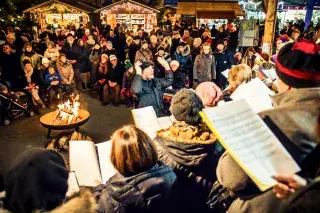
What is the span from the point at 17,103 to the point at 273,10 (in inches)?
279

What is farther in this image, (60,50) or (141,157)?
(60,50)

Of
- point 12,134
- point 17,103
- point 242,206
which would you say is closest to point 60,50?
point 17,103

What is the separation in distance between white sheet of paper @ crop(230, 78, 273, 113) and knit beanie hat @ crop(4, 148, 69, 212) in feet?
7.35

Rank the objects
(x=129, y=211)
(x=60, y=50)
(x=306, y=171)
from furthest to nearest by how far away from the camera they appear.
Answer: (x=60, y=50), (x=129, y=211), (x=306, y=171)

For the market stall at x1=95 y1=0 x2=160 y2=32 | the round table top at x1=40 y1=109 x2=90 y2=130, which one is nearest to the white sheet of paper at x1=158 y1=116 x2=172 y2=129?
the round table top at x1=40 y1=109 x2=90 y2=130

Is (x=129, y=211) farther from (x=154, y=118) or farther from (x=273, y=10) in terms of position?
(x=273, y=10)

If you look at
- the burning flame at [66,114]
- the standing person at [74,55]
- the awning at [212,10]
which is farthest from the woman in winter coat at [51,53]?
the awning at [212,10]

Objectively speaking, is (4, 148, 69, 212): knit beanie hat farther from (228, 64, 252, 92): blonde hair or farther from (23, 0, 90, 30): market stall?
(23, 0, 90, 30): market stall

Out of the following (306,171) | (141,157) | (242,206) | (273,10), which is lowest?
(242,206)

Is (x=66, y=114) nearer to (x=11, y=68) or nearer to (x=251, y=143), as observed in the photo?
(x=11, y=68)

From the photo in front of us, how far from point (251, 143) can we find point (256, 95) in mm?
2191

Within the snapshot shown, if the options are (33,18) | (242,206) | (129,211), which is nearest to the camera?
(242,206)

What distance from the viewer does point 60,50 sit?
437 inches

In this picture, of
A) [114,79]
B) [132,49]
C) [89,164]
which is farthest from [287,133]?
[132,49]
